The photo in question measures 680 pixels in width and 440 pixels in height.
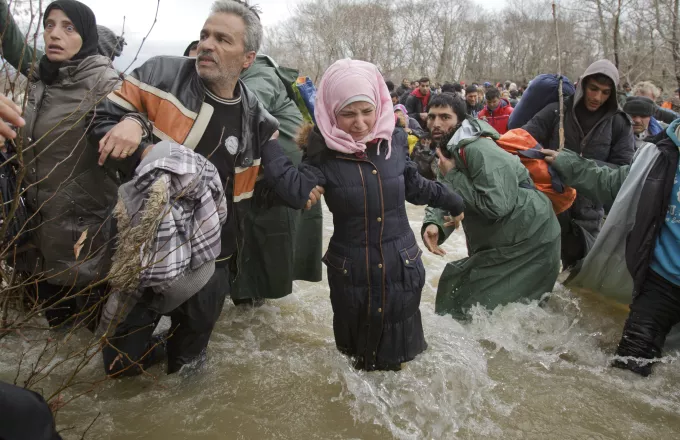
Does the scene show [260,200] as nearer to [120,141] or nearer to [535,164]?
[120,141]

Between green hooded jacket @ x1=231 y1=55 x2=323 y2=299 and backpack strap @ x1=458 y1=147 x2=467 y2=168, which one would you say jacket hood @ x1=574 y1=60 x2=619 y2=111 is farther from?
green hooded jacket @ x1=231 y1=55 x2=323 y2=299

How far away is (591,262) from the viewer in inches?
141

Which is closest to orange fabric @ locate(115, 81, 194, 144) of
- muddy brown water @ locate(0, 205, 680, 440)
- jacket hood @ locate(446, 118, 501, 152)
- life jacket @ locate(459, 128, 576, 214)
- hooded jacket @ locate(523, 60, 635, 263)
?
muddy brown water @ locate(0, 205, 680, 440)

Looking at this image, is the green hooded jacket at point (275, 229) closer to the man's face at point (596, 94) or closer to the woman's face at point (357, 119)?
the woman's face at point (357, 119)

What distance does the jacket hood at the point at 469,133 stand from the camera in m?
3.26

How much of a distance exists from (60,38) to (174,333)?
1.62 meters

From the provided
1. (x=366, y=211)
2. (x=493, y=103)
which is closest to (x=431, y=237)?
(x=366, y=211)

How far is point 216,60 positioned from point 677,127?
2.54 meters

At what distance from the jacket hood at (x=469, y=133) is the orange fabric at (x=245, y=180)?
132 centimetres

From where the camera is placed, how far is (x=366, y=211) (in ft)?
8.17

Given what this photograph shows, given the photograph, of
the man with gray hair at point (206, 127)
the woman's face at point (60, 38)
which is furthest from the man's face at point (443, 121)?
the woman's face at point (60, 38)

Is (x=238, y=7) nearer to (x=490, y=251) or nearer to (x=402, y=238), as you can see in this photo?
(x=402, y=238)

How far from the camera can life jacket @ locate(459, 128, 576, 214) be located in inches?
143

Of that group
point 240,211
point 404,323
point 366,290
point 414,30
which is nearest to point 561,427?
point 404,323
